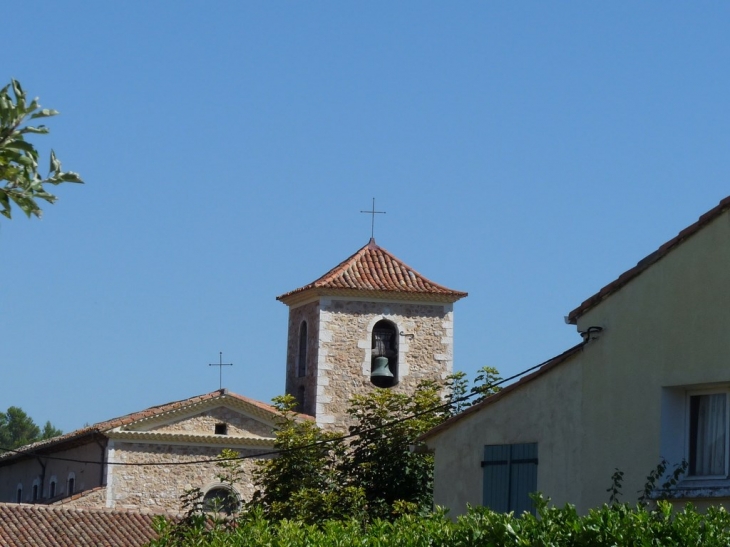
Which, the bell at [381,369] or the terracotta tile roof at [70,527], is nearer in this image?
the terracotta tile roof at [70,527]

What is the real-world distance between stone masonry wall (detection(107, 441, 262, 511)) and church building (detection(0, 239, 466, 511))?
3 cm

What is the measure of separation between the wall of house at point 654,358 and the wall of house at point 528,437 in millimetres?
206

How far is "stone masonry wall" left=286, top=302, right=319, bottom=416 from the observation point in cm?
3681

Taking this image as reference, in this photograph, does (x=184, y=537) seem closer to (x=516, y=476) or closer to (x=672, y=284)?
(x=516, y=476)

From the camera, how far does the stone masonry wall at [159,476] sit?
35344 mm

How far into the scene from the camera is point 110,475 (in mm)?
35500

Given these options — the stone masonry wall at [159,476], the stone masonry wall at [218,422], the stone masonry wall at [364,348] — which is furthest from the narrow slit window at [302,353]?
the stone masonry wall at [159,476]

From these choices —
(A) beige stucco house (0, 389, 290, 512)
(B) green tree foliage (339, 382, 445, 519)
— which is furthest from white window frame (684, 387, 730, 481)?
(A) beige stucco house (0, 389, 290, 512)

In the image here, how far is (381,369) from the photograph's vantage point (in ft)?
120

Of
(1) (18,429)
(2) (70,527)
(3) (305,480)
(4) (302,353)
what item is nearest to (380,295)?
(4) (302,353)

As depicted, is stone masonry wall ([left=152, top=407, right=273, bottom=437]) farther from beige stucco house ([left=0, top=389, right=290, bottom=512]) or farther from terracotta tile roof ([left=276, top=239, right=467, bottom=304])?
terracotta tile roof ([left=276, top=239, right=467, bottom=304])

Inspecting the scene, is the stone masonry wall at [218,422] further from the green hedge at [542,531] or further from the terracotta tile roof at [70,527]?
the green hedge at [542,531]

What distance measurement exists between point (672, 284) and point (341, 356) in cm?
2469

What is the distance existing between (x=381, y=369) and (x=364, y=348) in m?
0.77
